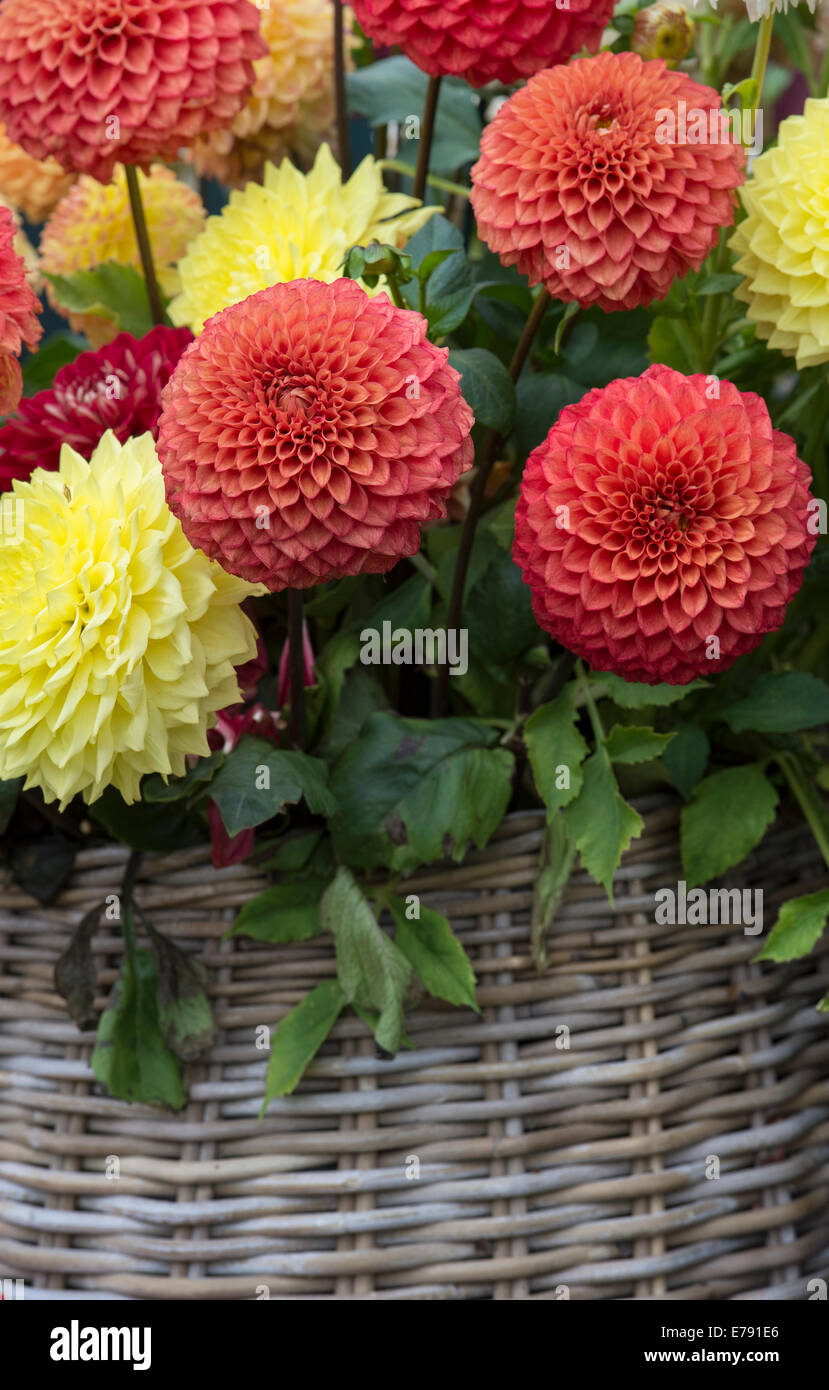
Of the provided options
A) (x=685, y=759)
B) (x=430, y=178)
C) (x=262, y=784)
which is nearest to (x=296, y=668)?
(x=262, y=784)

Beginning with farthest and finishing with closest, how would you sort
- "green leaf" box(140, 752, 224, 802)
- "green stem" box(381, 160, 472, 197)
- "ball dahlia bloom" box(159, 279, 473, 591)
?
1. "green stem" box(381, 160, 472, 197)
2. "green leaf" box(140, 752, 224, 802)
3. "ball dahlia bloom" box(159, 279, 473, 591)

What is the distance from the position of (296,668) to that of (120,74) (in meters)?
0.22

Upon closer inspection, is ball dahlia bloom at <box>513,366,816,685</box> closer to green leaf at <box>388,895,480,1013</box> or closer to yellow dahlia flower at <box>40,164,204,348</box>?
green leaf at <box>388,895,480,1013</box>

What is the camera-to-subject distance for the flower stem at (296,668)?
0.40 meters

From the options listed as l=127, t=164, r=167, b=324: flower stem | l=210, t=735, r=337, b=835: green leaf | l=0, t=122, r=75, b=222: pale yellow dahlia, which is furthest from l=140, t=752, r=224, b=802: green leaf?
l=0, t=122, r=75, b=222: pale yellow dahlia

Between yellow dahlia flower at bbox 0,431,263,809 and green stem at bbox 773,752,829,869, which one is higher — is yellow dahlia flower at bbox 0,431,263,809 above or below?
above

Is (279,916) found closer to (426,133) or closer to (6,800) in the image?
(6,800)

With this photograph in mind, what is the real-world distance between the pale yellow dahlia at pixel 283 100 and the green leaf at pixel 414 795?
283 mm

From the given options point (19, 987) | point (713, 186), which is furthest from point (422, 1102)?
point (713, 186)

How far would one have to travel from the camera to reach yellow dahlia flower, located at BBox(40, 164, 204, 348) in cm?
58

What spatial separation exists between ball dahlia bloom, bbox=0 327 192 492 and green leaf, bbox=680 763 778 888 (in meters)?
0.24

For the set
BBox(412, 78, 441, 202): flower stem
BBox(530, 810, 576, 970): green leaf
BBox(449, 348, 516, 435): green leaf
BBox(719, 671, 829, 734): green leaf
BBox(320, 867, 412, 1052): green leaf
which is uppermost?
BBox(412, 78, 441, 202): flower stem

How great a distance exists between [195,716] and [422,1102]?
180 mm

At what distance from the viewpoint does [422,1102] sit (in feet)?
1.47
